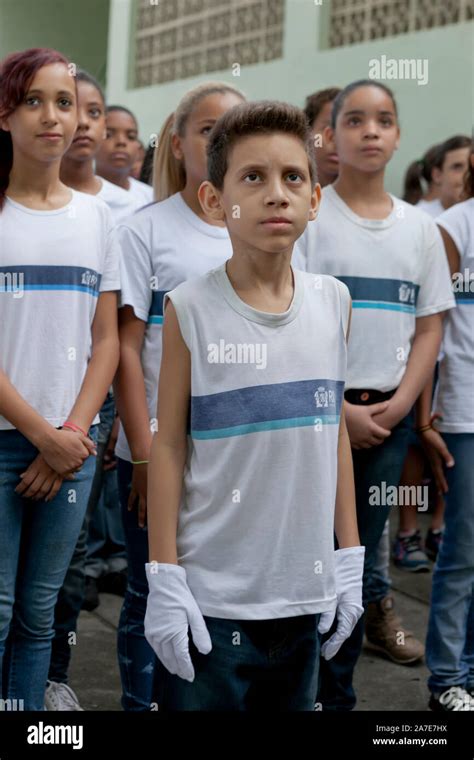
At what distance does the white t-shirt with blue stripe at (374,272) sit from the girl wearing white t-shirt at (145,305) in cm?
34

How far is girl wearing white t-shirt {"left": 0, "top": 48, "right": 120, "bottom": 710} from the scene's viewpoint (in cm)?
245

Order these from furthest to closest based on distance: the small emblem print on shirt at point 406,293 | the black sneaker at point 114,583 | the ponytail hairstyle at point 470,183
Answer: the black sneaker at point 114,583
the ponytail hairstyle at point 470,183
the small emblem print on shirt at point 406,293

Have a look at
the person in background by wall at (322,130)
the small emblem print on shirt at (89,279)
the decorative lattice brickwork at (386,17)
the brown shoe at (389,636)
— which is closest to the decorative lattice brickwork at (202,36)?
the decorative lattice brickwork at (386,17)

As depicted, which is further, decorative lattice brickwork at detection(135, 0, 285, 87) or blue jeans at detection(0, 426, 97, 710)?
decorative lattice brickwork at detection(135, 0, 285, 87)

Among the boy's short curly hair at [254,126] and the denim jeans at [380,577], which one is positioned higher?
the boy's short curly hair at [254,126]

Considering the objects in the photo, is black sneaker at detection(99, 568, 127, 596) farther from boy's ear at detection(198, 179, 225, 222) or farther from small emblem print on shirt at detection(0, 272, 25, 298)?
boy's ear at detection(198, 179, 225, 222)

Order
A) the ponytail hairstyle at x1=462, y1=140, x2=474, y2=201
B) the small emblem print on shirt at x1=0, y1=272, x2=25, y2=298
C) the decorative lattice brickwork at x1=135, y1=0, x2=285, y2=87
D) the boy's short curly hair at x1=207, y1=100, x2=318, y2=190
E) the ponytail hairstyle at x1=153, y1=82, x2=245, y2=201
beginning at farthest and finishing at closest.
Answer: the decorative lattice brickwork at x1=135, y1=0, x2=285, y2=87 < the ponytail hairstyle at x1=462, y1=140, x2=474, y2=201 < the ponytail hairstyle at x1=153, y1=82, x2=245, y2=201 < the small emblem print on shirt at x1=0, y1=272, x2=25, y2=298 < the boy's short curly hair at x1=207, y1=100, x2=318, y2=190

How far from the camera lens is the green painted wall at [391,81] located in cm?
819

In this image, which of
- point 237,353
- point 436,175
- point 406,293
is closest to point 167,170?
point 406,293

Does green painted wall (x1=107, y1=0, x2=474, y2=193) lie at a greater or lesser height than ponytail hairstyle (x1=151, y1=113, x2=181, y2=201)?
greater

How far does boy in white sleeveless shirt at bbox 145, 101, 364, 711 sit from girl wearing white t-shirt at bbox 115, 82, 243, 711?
26.5 inches

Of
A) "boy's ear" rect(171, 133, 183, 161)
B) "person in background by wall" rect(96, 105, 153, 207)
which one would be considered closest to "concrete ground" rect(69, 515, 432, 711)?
"boy's ear" rect(171, 133, 183, 161)

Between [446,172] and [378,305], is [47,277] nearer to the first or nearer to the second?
[378,305]

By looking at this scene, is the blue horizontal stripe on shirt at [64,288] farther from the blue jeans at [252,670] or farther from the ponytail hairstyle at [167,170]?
the blue jeans at [252,670]
